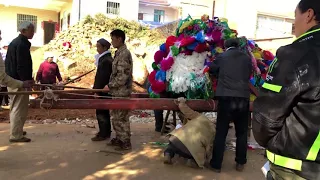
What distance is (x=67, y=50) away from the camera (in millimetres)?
16078

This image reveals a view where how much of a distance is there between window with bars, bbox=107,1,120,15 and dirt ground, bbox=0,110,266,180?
17669 millimetres

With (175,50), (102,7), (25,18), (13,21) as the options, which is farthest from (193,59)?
(25,18)

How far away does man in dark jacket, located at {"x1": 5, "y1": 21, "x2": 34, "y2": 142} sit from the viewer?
17.4ft

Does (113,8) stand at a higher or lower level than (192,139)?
higher

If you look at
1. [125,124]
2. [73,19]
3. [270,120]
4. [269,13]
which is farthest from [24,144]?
[269,13]

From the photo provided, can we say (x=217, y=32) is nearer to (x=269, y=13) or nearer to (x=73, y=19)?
(x=73, y=19)

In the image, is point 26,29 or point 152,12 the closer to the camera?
point 26,29

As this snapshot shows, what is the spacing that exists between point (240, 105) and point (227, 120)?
10.5 inches

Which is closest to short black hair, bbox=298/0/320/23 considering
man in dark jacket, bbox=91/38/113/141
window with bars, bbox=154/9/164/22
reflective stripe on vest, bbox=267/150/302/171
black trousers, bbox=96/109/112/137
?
reflective stripe on vest, bbox=267/150/302/171

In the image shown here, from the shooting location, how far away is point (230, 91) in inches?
167

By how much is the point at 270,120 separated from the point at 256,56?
392 cm

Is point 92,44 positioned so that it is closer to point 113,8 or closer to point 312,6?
point 113,8

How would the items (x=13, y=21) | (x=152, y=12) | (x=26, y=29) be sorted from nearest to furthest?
(x=26, y=29) → (x=13, y=21) → (x=152, y=12)

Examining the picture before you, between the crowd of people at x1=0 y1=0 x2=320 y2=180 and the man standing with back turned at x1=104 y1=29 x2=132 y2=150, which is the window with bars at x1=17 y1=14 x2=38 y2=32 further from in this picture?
the man standing with back turned at x1=104 y1=29 x2=132 y2=150
